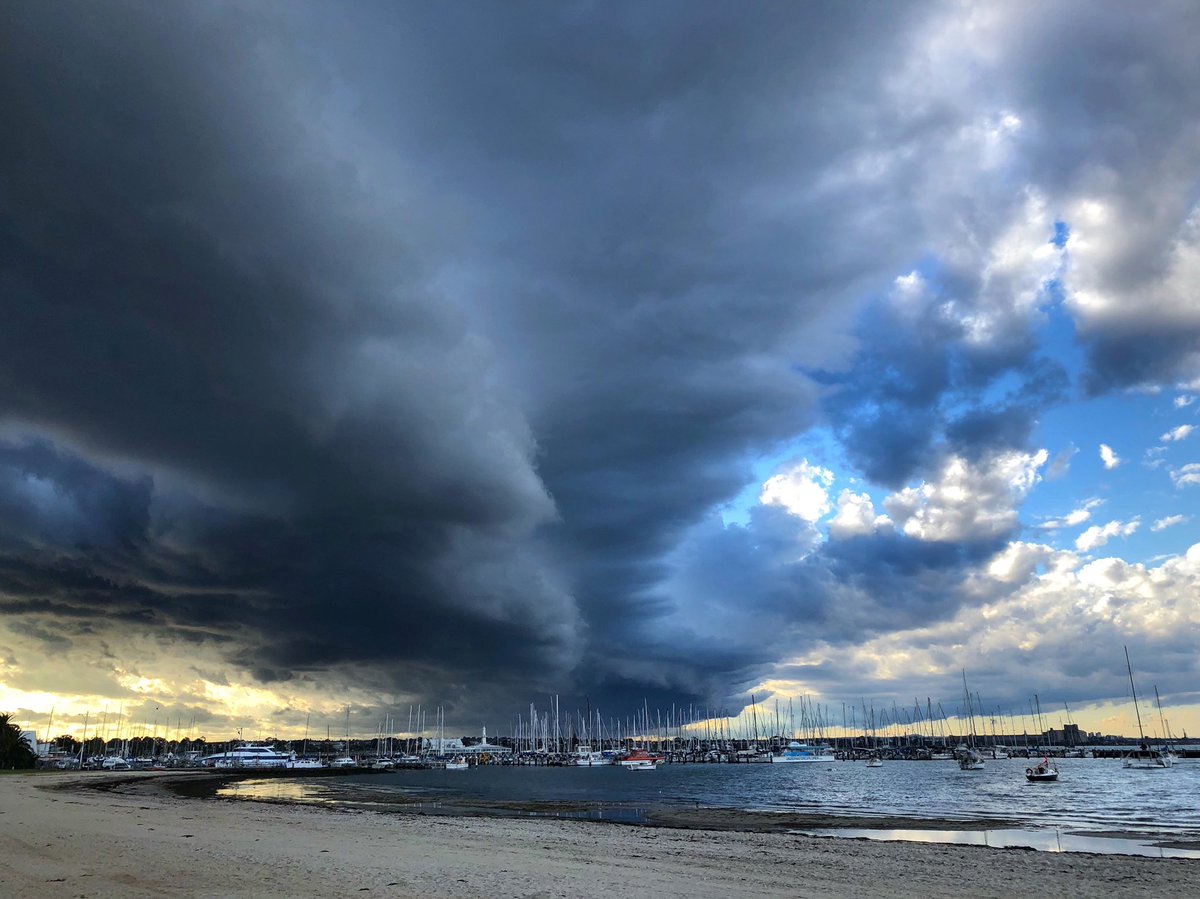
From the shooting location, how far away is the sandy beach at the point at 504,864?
24562 millimetres

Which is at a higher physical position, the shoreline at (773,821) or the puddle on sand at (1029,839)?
the puddle on sand at (1029,839)

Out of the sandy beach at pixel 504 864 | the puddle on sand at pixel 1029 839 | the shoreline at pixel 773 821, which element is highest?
the sandy beach at pixel 504 864

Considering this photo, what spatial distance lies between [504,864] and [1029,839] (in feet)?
119

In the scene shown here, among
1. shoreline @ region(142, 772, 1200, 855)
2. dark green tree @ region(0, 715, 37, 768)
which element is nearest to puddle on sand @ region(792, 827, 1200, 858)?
shoreline @ region(142, 772, 1200, 855)

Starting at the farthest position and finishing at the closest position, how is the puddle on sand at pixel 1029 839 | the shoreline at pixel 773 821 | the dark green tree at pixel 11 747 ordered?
1. the dark green tree at pixel 11 747
2. the shoreline at pixel 773 821
3. the puddle on sand at pixel 1029 839

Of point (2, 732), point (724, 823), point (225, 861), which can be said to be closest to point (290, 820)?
point (225, 861)

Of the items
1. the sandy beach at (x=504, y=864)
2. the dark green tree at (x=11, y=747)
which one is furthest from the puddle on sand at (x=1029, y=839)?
the dark green tree at (x=11, y=747)

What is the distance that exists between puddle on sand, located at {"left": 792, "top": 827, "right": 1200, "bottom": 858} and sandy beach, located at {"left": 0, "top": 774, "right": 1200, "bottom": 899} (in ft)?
15.5

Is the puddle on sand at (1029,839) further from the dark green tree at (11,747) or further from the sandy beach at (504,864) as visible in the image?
the dark green tree at (11,747)

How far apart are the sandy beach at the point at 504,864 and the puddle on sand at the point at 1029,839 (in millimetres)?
4721

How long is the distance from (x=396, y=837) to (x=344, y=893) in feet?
64.1

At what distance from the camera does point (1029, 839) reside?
47.9 m

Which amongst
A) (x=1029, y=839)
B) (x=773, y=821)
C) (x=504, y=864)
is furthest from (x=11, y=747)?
(x=1029, y=839)

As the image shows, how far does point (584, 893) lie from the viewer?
23.7 metres
